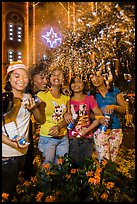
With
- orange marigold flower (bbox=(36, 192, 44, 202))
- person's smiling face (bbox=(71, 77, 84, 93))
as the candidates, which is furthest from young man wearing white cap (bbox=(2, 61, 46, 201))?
person's smiling face (bbox=(71, 77, 84, 93))

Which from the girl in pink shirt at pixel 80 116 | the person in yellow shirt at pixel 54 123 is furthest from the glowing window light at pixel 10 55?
the girl in pink shirt at pixel 80 116

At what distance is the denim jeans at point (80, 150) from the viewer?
4.23 meters

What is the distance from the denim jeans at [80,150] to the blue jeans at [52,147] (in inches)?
4.3

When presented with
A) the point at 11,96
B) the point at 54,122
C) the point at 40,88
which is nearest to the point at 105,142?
the point at 54,122

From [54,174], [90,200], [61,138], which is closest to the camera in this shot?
[90,200]

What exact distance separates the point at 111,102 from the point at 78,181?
1.20 meters

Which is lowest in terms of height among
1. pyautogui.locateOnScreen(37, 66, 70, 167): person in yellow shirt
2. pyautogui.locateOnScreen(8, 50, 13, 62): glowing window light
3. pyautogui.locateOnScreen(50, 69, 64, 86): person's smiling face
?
pyautogui.locateOnScreen(37, 66, 70, 167): person in yellow shirt

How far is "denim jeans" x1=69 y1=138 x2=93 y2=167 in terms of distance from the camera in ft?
13.9

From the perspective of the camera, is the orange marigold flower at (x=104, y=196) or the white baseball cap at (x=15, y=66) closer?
the orange marigold flower at (x=104, y=196)

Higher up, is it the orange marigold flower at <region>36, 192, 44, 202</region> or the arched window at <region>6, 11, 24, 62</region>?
the arched window at <region>6, 11, 24, 62</region>

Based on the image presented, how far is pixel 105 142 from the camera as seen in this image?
14.0 ft

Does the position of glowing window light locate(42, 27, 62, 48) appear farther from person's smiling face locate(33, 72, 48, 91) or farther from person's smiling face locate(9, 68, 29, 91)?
person's smiling face locate(9, 68, 29, 91)

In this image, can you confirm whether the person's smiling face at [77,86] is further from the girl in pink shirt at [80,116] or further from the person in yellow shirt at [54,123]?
the person in yellow shirt at [54,123]

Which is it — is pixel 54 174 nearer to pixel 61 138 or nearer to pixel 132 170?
pixel 61 138
